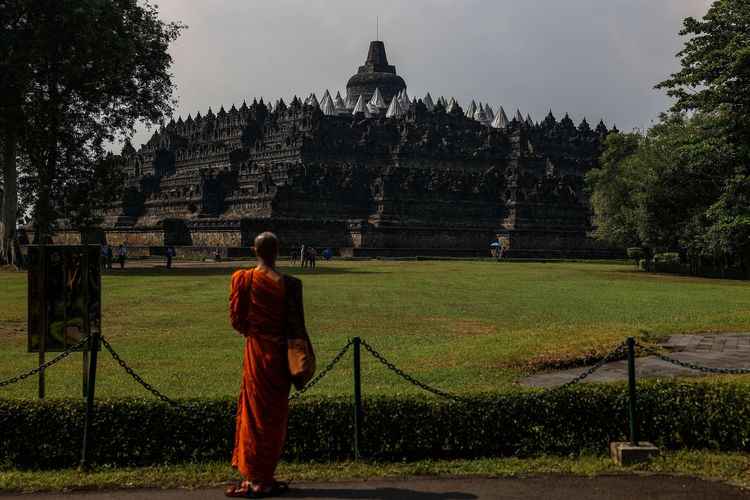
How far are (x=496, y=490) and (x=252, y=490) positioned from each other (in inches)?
76.5

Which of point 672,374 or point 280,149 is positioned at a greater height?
point 280,149

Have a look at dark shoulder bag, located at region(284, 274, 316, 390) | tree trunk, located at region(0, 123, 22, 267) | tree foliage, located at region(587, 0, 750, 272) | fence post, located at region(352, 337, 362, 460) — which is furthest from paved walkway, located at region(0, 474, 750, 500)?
tree trunk, located at region(0, 123, 22, 267)

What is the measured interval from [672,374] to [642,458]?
250cm

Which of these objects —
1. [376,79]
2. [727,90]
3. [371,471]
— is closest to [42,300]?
[371,471]

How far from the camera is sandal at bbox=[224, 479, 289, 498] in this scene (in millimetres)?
6043

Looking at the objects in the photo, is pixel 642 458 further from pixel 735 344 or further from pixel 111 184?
pixel 111 184

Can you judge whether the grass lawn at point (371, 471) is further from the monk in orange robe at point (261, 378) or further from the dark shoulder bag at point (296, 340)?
the dark shoulder bag at point (296, 340)

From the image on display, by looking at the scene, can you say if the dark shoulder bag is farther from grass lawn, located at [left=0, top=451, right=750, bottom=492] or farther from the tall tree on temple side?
the tall tree on temple side

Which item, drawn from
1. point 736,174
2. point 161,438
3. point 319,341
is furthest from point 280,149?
point 161,438

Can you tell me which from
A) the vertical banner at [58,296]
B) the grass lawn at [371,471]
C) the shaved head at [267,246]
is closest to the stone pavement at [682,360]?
the grass lawn at [371,471]

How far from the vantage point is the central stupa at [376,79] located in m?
97.4

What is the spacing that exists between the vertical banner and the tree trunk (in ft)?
85.8

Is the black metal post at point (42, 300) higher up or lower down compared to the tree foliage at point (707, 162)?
lower down

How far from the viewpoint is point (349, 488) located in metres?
6.41
